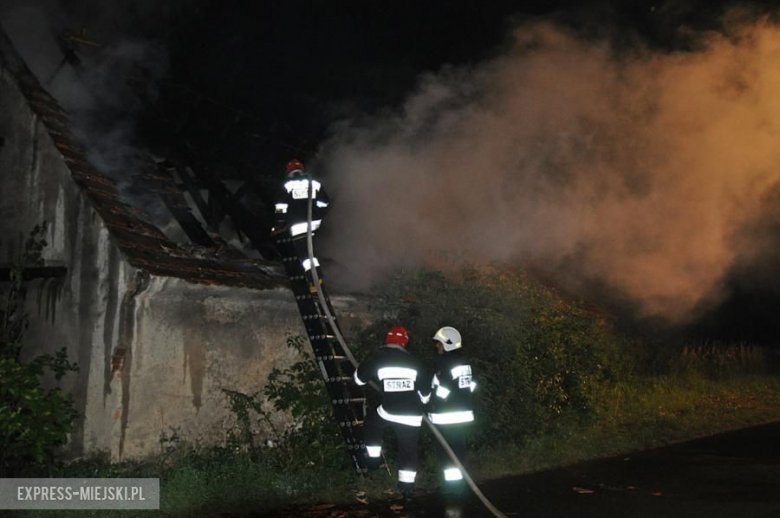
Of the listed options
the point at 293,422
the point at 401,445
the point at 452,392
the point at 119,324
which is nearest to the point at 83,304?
the point at 119,324

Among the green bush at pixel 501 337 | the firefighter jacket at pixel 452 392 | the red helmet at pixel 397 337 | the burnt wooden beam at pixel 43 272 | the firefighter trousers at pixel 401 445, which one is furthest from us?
the green bush at pixel 501 337

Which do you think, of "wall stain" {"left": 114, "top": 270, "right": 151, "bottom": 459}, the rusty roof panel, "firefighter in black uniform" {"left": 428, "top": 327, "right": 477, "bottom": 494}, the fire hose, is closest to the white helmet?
"firefighter in black uniform" {"left": 428, "top": 327, "right": 477, "bottom": 494}

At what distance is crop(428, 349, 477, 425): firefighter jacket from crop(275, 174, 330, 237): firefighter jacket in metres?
1.89

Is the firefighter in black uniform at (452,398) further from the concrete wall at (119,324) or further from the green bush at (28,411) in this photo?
the green bush at (28,411)

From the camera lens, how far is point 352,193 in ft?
35.1

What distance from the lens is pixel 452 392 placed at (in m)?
7.10

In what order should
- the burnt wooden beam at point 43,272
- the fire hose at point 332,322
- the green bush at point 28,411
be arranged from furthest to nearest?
the burnt wooden beam at point 43,272, the fire hose at point 332,322, the green bush at point 28,411

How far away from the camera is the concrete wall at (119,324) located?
6922 mm

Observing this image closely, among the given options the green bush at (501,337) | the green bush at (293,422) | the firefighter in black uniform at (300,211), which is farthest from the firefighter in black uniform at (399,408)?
the green bush at (501,337)

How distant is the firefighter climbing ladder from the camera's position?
714cm

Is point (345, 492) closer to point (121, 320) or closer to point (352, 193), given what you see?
point (121, 320)

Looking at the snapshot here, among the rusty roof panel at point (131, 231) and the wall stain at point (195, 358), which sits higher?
the rusty roof panel at point (131, 231)

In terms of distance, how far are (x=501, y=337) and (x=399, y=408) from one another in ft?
7.73

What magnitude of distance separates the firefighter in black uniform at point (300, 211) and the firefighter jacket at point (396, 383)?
1118 mm
